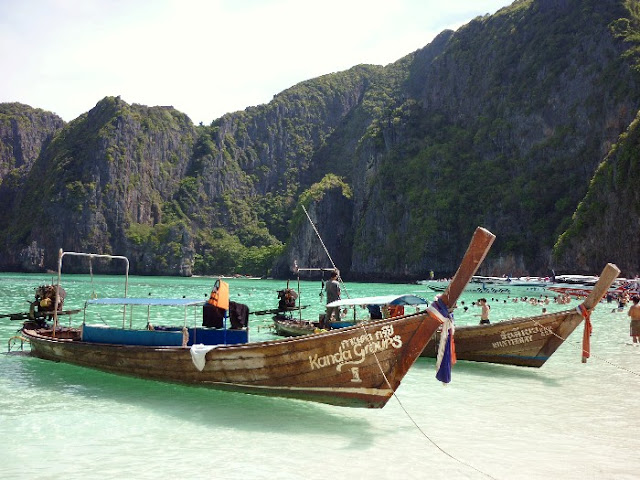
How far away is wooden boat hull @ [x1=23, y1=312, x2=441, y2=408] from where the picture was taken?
32.4 feet

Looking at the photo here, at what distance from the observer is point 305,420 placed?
10.8m

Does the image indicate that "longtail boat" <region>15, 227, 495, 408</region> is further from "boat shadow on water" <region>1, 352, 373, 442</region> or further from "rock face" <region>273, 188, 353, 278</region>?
"rock face" <region>273, 188, 353, 278</region>

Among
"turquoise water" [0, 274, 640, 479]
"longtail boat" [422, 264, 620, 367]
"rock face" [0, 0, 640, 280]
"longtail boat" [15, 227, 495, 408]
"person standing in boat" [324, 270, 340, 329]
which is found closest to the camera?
"turquoise water" [0, 274, 640, 479]

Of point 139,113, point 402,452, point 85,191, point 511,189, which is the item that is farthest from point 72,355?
point 139,113

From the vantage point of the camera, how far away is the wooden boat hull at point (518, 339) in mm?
15656

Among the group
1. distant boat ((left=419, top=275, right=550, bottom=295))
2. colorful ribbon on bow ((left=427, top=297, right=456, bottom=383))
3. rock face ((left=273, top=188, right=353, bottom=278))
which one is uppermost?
rock face ((left=273, top=188, right=353, bottom=278))

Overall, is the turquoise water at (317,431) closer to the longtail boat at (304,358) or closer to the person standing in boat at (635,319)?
the longtail boat at (304,358)

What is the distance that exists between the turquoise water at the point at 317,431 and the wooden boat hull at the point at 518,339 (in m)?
1.02

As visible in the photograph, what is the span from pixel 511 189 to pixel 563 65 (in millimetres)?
26676

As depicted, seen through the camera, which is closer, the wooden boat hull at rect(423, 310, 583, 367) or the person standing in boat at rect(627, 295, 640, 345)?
the wooden boat hull at rect(423, 310, 583, 367)

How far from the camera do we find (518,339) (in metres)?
16.2

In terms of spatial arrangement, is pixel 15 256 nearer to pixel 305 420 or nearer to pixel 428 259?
pixel 428 259

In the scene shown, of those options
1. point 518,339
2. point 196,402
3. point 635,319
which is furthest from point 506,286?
point 196,402

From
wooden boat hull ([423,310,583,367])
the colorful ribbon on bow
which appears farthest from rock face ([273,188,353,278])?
the colorful ribbon on bow
